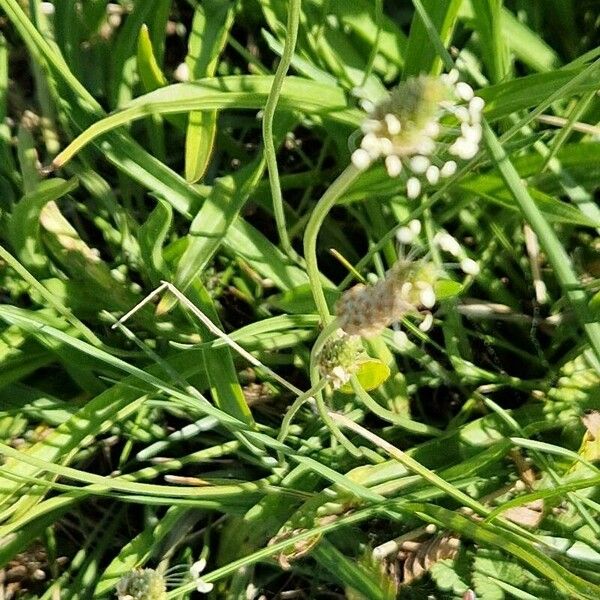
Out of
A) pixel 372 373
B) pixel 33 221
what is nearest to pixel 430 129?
pixel 372 373

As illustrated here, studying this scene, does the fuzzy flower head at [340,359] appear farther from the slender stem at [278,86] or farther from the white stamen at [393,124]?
the white stamen at [393,124]

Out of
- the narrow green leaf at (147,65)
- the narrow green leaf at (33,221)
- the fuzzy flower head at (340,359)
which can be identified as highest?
the narrow green leaf at (147,65)

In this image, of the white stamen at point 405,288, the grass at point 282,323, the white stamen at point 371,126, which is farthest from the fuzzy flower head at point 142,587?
the white stamen at point 371,126

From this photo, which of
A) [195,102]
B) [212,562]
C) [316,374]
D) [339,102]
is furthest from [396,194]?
[212,562]

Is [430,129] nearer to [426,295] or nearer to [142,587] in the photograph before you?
[426,295]

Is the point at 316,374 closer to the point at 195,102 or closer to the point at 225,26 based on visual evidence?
the point at 195,102
